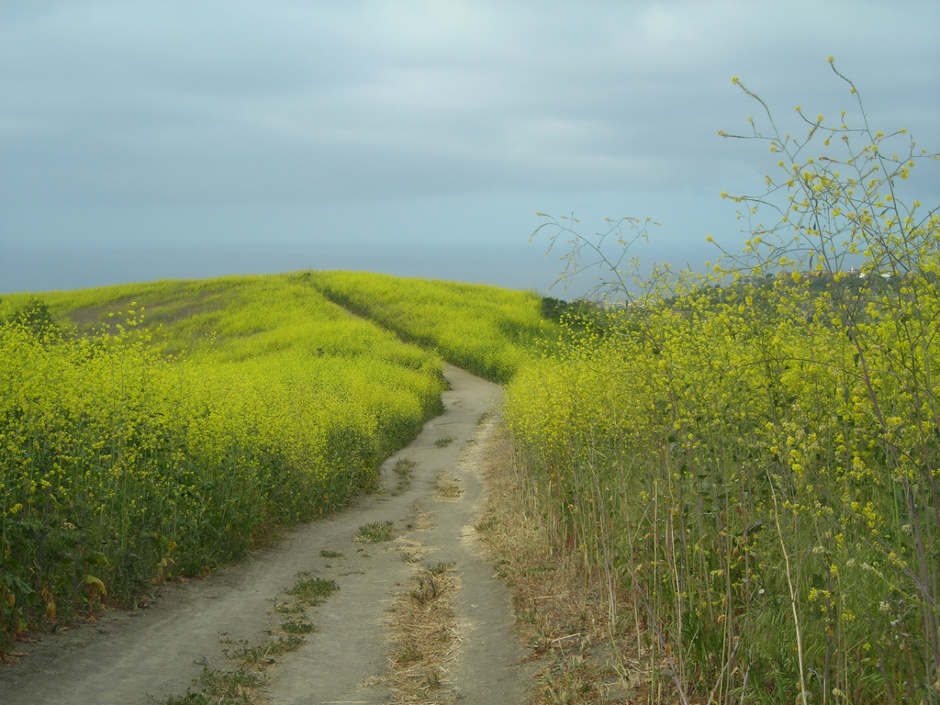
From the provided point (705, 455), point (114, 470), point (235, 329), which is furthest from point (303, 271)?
point (705, 455)

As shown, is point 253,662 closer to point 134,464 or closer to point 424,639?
point 424,639

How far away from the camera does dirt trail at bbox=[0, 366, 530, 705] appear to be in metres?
5.74

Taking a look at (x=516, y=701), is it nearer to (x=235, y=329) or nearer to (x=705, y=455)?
(x=705, y=455)

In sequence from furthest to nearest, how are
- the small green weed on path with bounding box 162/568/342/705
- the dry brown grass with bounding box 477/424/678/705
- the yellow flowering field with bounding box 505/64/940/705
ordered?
the small green weed on path with bounding box 162/568/342/705 < the dry brown grass with bounding box 477/424/678/705 < the yellow flowering field with bounding box 505/64/940/705

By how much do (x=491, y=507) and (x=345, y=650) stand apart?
674 cm

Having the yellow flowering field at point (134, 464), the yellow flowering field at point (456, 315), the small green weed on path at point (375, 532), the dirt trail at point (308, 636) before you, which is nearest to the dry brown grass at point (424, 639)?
the dirt trail at point (308, 636)

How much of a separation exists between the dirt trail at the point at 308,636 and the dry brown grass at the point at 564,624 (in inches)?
8.8

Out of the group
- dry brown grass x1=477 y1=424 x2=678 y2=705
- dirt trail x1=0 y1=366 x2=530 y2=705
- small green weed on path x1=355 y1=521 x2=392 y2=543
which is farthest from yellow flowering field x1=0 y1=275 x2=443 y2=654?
dry brown grass x1=477 y1=424 x2=678 y2=705

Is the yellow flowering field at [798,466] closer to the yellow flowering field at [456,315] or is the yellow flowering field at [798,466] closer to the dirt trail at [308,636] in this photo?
the dirt trail at [308,636]

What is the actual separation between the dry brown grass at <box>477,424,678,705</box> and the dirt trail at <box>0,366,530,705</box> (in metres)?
0.22

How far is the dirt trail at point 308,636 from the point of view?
574cm

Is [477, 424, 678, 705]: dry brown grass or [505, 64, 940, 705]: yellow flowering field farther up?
[505, 64, 940, 705]: yellow flowering field

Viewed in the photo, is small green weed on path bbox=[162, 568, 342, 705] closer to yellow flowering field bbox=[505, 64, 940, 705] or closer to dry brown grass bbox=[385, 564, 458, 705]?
dry brown grass bbox=[385, 564, 458, 705]

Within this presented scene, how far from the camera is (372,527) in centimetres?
1245
